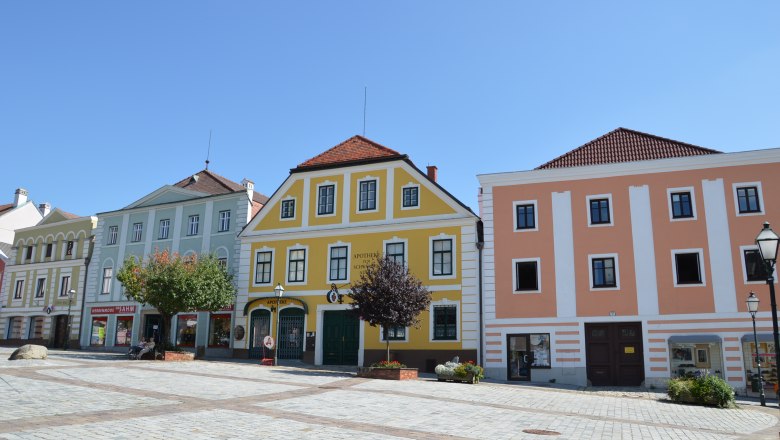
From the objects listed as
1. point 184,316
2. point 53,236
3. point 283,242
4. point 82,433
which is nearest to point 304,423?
point 82,433

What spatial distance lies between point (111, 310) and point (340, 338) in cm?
1781

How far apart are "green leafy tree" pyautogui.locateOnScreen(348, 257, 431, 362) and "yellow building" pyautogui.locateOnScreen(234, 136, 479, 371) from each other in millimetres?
3877

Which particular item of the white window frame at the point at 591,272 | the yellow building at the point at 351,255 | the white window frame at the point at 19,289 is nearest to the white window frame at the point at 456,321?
the yellow building at the point at 351,255

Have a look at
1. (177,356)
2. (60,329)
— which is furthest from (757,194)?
(60,329)

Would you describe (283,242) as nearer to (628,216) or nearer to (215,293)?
(215,293)

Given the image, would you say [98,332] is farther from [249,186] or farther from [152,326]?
[249,186]

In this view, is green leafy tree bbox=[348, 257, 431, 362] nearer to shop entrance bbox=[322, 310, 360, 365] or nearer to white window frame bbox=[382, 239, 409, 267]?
white window frame bbox=[382, 239, 409, 267]

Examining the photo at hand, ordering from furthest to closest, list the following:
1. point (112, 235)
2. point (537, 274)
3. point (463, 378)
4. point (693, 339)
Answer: point (112, 235) → point (537, 274) → point (693, 339) → point (463, 378)

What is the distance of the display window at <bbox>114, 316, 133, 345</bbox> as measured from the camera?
38.4 metres

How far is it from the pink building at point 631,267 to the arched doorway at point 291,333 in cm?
1009

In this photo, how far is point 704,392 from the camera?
18797 mm

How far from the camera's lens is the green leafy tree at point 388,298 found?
78.9 feet

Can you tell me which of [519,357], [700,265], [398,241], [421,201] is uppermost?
[421,201]

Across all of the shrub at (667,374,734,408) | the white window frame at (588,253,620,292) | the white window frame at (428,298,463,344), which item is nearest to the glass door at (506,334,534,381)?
the white window frame at (428,298,463,344)
